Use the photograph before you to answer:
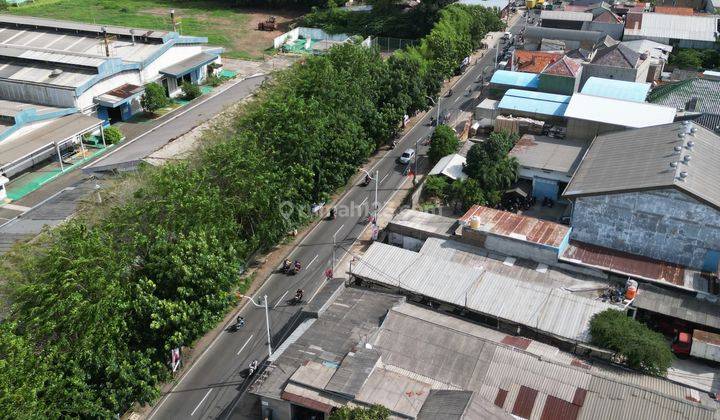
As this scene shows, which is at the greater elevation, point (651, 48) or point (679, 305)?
point (651, 48)

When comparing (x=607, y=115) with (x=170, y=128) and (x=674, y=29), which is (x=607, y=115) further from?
(x=170, y=128)

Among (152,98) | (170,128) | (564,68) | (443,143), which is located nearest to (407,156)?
(443,143)

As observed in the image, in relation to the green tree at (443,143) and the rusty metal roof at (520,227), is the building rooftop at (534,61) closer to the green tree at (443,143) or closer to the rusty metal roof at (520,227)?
the green tree at (443,143)

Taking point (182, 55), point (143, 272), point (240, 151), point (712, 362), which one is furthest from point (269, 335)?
point (182, 55)

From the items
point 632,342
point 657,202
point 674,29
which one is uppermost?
point 674,29

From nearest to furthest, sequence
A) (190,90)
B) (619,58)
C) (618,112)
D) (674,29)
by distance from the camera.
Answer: (618,112) → (619,58) → (190,90) → (674,29)

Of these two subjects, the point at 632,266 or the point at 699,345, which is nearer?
the point at 699,345
